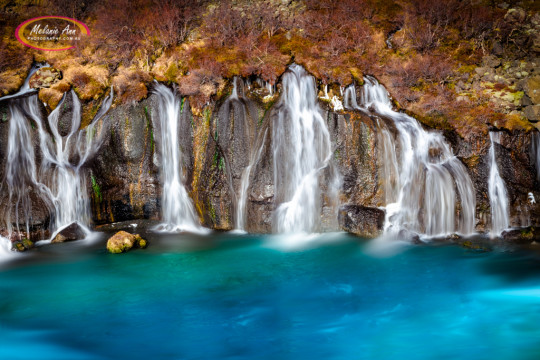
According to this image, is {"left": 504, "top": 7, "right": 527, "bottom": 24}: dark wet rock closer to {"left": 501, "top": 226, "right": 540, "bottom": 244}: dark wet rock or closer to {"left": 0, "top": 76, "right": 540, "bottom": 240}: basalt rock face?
{"left": 0, "top": 76, "right": 540, "bottom": 240}: basalt rock face

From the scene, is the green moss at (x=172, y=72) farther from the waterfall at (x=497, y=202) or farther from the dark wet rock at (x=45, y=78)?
the waterfall at (x=497, y=202)

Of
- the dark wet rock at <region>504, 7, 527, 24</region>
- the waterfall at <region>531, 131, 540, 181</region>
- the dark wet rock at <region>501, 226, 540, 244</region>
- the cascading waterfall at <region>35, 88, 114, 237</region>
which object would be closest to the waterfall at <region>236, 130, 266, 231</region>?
the cascading waterfall at <region>35, 88, 114, 237</region>

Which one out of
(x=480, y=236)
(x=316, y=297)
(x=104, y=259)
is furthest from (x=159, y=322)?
(x=480, y=236)

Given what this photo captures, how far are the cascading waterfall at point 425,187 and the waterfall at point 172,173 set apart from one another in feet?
19.4

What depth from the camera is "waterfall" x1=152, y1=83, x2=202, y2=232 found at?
13.8 meters

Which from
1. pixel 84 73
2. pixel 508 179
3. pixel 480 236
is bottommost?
pixel 480 236

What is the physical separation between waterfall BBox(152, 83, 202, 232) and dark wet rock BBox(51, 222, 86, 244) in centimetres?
222

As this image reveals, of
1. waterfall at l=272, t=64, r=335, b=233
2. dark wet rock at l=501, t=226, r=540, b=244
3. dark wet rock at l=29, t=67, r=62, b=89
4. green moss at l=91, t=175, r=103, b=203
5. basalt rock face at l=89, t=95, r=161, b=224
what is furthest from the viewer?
dark wet rock at l=29, t=67, r=62, b=89

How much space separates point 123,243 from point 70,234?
7.59 ft

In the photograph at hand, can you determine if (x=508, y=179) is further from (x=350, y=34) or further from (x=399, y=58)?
(x=350, y=34)

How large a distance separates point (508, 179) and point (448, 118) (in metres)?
2.44

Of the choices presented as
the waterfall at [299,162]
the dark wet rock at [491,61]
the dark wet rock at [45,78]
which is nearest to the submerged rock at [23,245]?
the dark wet rock at [45,78]

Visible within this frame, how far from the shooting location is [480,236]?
11711 mm

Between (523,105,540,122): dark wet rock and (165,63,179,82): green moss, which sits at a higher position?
(165,63,179,82): green moss
